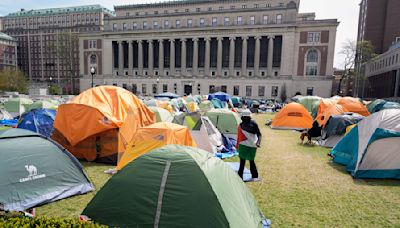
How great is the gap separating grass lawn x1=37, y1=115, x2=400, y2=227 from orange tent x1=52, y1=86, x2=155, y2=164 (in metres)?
0.61

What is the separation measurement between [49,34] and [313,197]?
102353mm

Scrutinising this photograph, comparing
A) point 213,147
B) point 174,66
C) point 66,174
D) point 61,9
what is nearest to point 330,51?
point 174,66

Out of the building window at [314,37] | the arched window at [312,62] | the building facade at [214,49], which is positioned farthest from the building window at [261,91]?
the building window at [314,37]

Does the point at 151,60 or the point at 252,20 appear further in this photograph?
the point at 151,60

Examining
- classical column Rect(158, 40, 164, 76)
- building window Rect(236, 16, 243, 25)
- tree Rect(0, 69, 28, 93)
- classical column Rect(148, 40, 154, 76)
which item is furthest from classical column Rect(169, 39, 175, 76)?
tree Rect(0, 69, 28, 93)

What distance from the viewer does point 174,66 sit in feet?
206

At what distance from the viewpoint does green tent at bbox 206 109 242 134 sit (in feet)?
41.0

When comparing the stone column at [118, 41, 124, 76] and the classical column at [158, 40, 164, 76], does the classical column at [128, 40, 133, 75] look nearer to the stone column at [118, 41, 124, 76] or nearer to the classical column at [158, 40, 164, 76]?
the stone column at [118, 41, 124, 76]

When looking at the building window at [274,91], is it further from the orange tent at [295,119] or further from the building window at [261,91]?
the orange tent at [295,119]

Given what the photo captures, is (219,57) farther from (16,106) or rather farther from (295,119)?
(16,106)

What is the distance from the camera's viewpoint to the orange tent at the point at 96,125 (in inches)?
330

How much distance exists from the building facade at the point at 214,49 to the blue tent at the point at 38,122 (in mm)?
46992

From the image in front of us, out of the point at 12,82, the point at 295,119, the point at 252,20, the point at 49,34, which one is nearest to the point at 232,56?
the point at 252,20

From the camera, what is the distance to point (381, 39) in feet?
184
